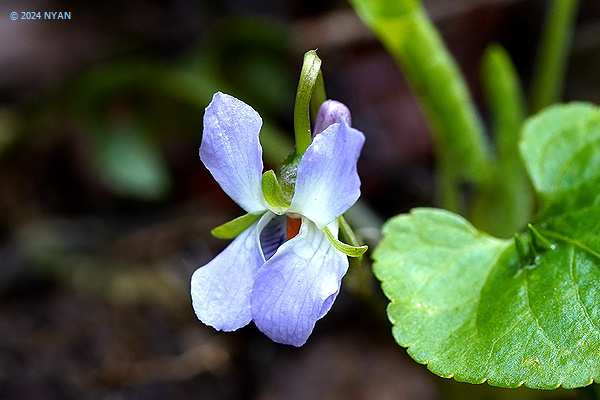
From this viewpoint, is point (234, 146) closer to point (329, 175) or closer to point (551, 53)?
point (329, 175)

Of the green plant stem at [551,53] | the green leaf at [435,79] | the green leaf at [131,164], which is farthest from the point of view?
the green leaf at [131,164]

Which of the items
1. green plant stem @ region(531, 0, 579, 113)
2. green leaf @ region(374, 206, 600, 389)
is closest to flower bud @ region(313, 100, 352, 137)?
green leaf @ region(374, 206, 600, 389)

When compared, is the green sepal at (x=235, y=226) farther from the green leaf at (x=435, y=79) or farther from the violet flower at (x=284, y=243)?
the green leaf at (x=435, y=79)

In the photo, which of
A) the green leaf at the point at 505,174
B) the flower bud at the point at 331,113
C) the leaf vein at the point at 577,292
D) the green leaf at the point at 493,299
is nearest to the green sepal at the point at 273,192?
the flower bud at the point at 331,113

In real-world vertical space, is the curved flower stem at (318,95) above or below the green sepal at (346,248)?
above

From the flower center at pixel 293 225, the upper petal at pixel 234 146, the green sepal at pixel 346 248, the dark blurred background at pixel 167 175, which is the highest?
the upper petal at pixel 234 146

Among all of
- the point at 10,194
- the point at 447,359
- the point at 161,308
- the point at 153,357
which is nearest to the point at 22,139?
the point at 10,194
